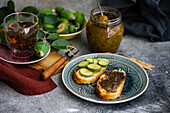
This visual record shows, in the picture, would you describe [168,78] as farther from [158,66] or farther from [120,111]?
[120,111]

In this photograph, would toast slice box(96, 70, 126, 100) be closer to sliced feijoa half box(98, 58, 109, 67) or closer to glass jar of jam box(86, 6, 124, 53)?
sliced feijoa half box(98, 58, 109, 67)

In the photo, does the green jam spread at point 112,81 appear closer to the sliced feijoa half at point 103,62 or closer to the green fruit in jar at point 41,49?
the sliced feijoa half at point 103,62

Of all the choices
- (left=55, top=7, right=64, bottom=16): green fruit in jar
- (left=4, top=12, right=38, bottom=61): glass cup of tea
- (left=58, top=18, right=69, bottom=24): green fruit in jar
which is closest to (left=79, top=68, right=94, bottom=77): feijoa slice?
(left=4, top=12, right=38, bottom=61): glass cup of tea

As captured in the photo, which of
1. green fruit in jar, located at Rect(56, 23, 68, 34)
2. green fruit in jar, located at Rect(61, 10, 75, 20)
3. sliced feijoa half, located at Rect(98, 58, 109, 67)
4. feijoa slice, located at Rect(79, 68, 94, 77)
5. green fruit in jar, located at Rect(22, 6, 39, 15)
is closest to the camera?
feijoa slice, located at Rect(79, 68, 94, 77)

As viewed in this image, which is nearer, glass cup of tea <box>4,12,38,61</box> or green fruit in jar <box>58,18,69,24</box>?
glass cup of tea <box>4,12,38,61</box>

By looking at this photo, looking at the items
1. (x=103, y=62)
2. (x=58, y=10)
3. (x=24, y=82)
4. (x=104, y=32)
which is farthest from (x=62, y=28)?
(x=24, y=82)

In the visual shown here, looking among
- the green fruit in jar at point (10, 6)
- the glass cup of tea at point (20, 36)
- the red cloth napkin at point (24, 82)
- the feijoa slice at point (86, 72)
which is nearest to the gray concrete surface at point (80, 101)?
the red cloth napkin at point (24, 82)

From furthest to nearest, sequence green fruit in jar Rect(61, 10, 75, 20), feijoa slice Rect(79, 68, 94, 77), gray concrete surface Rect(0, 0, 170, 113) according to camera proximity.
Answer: green fruit in jar Rect(61, 10, 75, 20), feijoa slice Rect(79, 68, 94, 77), gray concrete surface Rect(0, 0, 170, 113)
